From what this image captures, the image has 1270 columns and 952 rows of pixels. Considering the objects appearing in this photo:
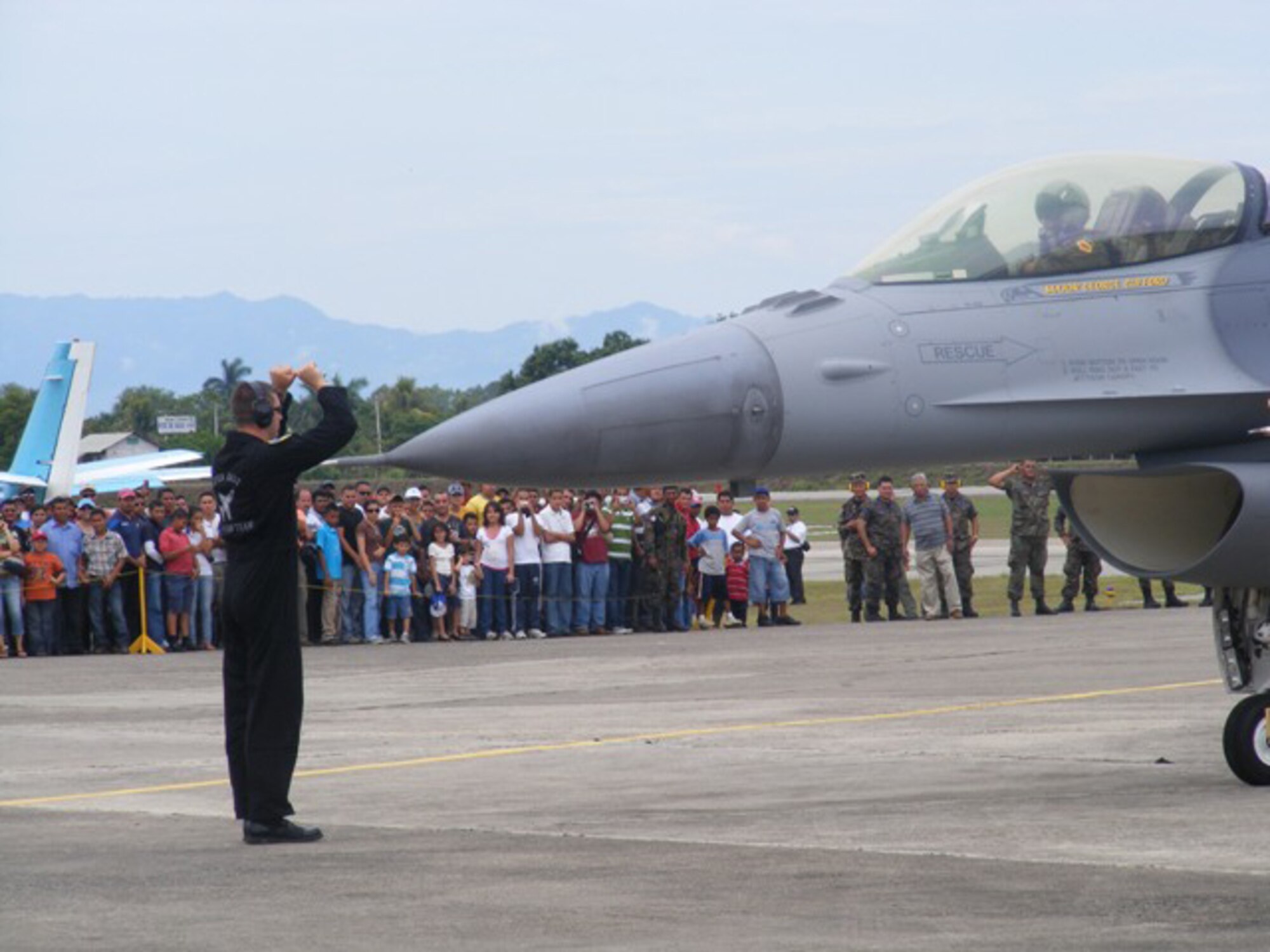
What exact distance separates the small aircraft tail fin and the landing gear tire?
39.4 metres

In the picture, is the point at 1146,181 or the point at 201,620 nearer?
the point at 1146,181

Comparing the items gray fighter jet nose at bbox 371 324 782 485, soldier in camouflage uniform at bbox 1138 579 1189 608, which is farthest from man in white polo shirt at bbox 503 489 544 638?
gray fighter jet nose at bbox 371 324 782 485

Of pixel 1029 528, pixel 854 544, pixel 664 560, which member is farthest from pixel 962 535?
pixel 664 560

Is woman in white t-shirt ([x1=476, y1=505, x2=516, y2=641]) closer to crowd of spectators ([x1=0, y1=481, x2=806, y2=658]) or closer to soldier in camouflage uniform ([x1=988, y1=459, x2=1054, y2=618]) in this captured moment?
crowd of spectators ([x1=0, y1=481, x2=806, y2=658])

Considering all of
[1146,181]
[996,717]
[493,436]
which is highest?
[1146,181]

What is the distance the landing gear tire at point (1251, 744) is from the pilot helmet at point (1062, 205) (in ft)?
8.24

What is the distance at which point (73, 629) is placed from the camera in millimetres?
22781

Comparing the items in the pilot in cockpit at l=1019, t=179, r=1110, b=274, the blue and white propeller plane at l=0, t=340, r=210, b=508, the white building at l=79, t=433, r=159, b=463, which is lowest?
the pilot in cockpit at l=1019, t=179, r=1110, b=274

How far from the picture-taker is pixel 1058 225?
30.6ft

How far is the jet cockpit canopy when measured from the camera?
9289 millimetres

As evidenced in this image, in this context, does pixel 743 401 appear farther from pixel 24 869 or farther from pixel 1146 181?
pixel 24 869

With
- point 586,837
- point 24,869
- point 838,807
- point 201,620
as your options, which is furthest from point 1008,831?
point 201,620

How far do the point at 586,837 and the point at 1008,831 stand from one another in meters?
1.72

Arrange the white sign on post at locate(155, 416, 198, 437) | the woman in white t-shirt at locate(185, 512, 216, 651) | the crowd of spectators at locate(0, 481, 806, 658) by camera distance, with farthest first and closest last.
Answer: the white sign on post at locate(155, 416, 198, 437) → the woman in white t-shirt at locate(185, 512, 216, 651) → the crowd of spectators at locate(0, 481, 806, 658)
